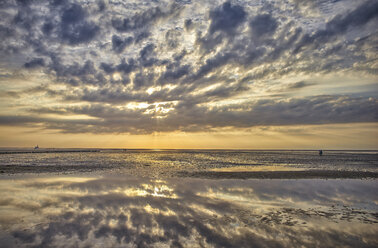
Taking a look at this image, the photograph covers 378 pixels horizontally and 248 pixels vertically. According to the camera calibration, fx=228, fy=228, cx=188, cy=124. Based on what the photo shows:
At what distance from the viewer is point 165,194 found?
18531 mm

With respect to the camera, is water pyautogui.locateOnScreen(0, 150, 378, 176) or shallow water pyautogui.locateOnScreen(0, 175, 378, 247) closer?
shallow water pyautogui.locateOnScreen(0, 175, 378, 247)

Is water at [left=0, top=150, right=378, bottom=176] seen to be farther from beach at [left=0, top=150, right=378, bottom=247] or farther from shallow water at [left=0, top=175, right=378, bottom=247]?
beach at [left=0, top=150, right=378, bottom=247]

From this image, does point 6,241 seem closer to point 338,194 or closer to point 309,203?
point 309,203

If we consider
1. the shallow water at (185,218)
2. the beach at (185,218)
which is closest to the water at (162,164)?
the shallow water at (185,218)

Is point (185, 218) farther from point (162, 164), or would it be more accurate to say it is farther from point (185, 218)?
point (162, 164)

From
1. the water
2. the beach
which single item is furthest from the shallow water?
the water

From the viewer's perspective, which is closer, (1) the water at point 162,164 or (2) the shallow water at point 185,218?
(2) the shallow water at point 185,218

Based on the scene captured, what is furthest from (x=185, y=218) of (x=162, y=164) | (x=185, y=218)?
(x=162, y=164)

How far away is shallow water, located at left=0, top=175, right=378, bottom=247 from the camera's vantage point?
939 centimetres

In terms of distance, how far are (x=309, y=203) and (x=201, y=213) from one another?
8.29m

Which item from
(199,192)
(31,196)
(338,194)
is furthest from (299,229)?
(31,196)

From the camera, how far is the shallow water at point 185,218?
30.8ft

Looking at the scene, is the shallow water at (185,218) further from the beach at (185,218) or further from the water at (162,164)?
the water at (162,164)

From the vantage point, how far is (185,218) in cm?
1233
